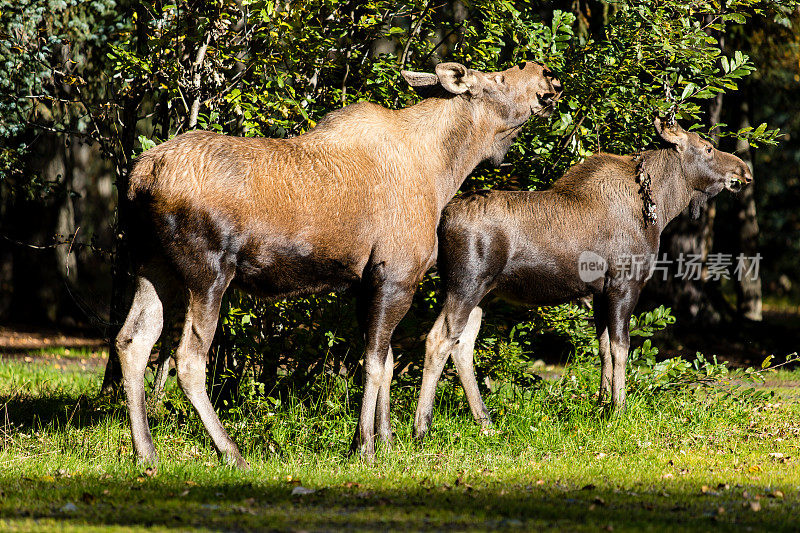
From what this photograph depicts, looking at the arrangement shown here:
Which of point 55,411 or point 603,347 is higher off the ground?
point 603,347

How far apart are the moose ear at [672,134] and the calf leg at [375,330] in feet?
9.56

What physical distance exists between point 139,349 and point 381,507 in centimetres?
234

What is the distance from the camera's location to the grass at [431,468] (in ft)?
17.0

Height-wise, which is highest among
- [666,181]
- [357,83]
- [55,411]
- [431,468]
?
[357,83]

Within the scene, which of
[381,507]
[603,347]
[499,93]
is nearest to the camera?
[381,507]

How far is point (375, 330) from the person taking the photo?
22.7ft

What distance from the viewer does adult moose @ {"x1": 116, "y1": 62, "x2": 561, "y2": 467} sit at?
6.39 meters

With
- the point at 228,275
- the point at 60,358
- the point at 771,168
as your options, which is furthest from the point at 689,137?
the point at 771,168

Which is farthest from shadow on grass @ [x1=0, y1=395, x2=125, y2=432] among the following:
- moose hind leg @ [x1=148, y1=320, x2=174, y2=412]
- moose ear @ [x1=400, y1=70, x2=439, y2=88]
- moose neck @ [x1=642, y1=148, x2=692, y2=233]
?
moose neck @ [x1=642, y1=148, x2=692, y2=233]

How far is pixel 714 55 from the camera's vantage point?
26.4 ft

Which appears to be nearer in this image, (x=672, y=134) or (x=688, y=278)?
(x=672, y=134)

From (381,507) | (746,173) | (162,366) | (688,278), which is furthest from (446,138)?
(688,278)

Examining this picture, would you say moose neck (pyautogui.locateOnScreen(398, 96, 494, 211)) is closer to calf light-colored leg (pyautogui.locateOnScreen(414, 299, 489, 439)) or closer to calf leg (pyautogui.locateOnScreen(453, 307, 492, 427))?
calf light-colored leg (pyautogui.locateOnScreen(414, 299, 489, 439))

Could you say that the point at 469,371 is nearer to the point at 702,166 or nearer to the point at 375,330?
the point at 375,330
